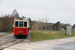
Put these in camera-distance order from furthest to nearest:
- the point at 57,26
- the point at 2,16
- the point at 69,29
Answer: the point at 57,26 → the point at 2,16 → the point at 69,29

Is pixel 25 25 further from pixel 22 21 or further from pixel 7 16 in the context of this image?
pixel 7 16

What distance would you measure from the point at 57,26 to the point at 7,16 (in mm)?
51868

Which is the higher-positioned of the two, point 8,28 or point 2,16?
point 2,16

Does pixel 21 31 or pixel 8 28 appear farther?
pixel 8 28

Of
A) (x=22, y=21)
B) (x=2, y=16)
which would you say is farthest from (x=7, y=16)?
(x=22, y=21)

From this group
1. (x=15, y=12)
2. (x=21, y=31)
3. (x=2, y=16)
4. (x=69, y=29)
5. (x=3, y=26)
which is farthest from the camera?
(x=15, y=12)

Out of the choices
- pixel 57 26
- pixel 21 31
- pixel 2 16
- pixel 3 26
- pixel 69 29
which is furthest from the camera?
pixel 57 26

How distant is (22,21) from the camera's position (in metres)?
18.2

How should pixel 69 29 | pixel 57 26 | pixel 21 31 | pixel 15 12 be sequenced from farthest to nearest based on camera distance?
pixel 57 26 < pixel 15 12 < pixel 69 29 < pixel 21 31

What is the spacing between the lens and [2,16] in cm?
4581

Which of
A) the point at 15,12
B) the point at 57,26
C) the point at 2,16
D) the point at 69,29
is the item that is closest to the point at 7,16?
the point at 2,16

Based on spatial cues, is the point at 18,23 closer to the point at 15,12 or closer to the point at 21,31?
the point at 21,31

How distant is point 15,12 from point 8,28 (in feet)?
31.0

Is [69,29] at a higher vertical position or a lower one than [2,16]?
lower
